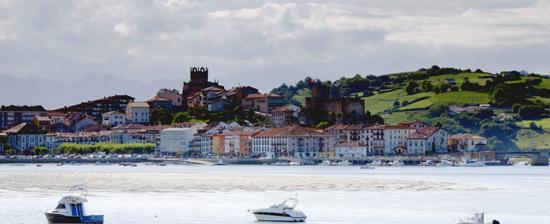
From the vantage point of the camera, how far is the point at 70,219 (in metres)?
55.6

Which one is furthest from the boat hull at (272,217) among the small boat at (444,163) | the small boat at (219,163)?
the small boat at (219,163)

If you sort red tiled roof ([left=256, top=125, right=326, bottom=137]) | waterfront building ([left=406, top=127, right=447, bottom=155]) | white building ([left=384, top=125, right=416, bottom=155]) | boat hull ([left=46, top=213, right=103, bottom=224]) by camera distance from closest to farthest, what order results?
boat hull ([left=46, top=213, right=103, bottom=224]) → waterfront building ([left=406, top=127, right=447, bottom=155]) → red tiled roof ([left=256, top=125, right=326, bottom=137]) → white building ([left=384, top=125, right=416, bottom=155])

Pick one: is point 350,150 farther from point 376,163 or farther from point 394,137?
point 376,163

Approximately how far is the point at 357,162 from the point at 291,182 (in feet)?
293

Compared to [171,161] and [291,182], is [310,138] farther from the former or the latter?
[291,182]

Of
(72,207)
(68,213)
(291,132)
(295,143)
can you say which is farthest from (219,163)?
(68,213)

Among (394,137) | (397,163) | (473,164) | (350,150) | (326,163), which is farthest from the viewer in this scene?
(394,137)

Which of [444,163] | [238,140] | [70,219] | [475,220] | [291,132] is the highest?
[291,132]

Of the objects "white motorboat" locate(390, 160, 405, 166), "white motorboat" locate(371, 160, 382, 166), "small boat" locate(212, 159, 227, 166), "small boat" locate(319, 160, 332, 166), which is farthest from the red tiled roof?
"white motorboat" locate(390, 160, 405, 166)

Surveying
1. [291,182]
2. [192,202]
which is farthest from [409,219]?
[291,182]

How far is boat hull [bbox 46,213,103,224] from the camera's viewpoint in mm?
54781

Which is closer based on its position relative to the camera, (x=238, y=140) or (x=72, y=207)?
(x=72, y=207)

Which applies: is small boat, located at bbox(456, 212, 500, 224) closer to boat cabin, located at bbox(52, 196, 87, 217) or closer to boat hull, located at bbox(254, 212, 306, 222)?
boat hull, located at bbox(254, 212, 306, 222)

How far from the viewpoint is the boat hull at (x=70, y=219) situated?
5478 centimetres
